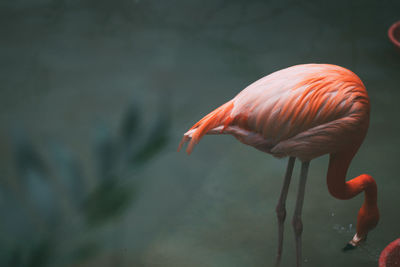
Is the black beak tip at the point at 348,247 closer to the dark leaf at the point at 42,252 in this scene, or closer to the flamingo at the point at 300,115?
the flamingo at the point at 300,115

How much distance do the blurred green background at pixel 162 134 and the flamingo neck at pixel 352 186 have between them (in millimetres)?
226

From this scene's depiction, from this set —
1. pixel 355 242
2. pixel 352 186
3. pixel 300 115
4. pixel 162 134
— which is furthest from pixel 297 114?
pixel 162 134

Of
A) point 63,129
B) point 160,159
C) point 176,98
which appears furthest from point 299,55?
point 63,129

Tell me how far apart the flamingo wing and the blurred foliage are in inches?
38.9

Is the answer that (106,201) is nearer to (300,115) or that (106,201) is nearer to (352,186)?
(300,115)

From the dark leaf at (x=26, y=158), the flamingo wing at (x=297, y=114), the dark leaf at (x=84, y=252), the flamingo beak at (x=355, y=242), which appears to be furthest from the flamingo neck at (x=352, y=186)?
the dark leaf at (x=26, y=158)

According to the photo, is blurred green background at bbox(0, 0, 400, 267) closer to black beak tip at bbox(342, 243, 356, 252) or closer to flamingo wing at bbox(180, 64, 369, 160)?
black beak tip at bbox(342, 243, 356, 252)

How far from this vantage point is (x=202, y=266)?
7.34ft

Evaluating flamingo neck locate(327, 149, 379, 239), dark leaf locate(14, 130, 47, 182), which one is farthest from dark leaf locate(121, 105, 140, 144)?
flamingo neck locate(327, 149, 379, 239)

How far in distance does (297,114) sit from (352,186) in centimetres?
55

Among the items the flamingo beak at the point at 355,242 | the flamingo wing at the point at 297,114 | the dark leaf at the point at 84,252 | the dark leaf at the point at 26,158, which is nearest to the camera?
the dark leaf at the point at 26,158

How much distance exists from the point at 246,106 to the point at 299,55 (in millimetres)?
2546

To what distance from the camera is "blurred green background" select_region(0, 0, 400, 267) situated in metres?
0.64

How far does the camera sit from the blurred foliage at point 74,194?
0.61 meters
